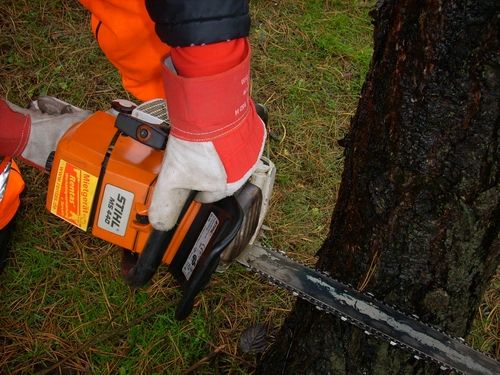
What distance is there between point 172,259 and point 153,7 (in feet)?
2.34

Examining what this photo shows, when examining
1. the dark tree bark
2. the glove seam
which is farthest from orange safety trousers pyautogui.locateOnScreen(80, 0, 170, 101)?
the dark tree bark

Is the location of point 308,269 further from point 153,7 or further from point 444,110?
point 153,7

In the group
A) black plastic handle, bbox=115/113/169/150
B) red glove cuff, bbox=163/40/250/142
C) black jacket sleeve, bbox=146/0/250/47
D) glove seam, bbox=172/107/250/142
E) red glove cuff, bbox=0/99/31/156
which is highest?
black jacket sleeve, bbox=146/0/250/47

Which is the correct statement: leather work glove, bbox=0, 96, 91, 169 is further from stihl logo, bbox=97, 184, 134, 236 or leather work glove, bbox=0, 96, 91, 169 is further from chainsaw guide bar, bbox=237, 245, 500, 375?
chainsaw guide bar, bbox=237, 245, 500, 375

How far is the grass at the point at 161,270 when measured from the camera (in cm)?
202

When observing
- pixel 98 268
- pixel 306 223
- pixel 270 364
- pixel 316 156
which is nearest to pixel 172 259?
pixel 270 364

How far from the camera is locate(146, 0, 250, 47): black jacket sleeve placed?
1256mm

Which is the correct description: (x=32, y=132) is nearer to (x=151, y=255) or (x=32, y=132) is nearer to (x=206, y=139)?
(x=151, y=255)

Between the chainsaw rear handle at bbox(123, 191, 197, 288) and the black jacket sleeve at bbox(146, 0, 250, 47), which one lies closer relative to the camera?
the black jacket sleeve at bbox(146, 0, 250, 47)

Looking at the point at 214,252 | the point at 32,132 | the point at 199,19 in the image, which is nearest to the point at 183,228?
the point at 214,252

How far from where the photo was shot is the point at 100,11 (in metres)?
1.97

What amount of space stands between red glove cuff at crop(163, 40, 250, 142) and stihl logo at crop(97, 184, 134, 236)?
31cm

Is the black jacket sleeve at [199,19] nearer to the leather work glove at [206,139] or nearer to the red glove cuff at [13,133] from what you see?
the leather work glove at [206,139]

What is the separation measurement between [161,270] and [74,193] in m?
0.65
